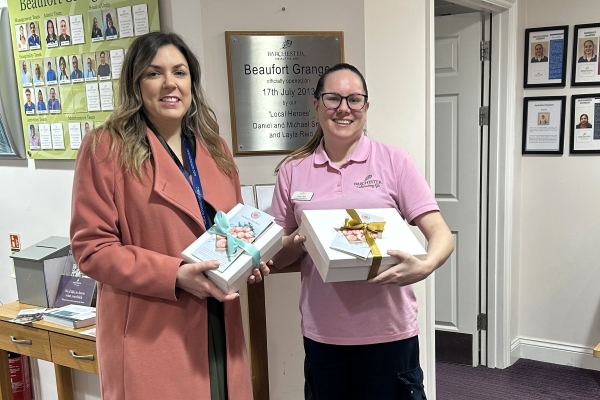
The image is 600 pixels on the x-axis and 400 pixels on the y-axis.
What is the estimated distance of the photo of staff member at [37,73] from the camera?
7.63 feet

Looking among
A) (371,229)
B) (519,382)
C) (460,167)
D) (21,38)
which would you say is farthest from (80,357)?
(519,382)

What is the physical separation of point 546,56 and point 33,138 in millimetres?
2809

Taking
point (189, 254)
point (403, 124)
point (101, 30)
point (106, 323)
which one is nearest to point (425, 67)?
point (403, 124)

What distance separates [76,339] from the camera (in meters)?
2.01

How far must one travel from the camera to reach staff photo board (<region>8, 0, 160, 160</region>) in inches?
80.3

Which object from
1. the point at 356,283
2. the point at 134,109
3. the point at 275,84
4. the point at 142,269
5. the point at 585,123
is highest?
the point at 275,84

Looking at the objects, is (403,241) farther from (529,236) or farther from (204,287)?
(529,236)

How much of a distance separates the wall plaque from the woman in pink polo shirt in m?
0.50

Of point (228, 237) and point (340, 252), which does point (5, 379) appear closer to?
point (228, 237)

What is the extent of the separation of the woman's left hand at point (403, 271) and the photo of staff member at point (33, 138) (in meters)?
1.78

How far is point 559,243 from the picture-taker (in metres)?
3.27

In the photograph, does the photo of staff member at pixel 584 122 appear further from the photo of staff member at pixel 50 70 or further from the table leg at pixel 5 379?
the table leg at pixel 5 379

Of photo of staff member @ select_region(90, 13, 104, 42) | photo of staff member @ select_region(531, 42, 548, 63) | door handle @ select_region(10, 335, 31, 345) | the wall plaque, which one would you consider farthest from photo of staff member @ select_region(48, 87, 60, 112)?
photo of staff member @ select_region(531, 42, 548, 63)

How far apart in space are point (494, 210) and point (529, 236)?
0.36 m
